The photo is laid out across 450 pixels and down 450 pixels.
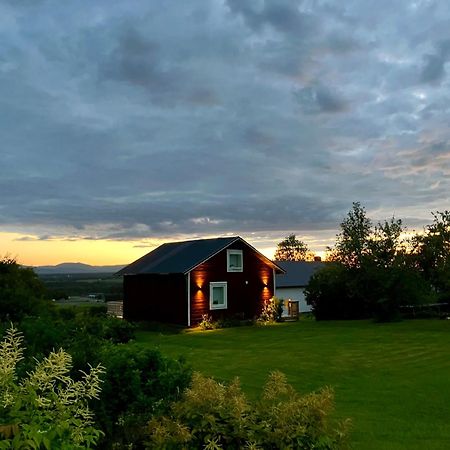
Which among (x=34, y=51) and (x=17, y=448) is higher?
(x=34, y=51)

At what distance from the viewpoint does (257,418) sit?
6324 mm

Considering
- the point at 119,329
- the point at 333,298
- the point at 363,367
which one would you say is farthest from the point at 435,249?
the point at 119,329

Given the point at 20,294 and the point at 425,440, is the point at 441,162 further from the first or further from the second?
the point at 20,294

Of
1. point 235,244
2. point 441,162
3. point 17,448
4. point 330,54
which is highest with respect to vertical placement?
point 330,54

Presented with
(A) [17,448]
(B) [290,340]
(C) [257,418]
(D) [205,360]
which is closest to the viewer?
(A) [17,448]

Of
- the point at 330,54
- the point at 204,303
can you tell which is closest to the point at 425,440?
the point at 330,54

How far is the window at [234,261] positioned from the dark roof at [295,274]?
10170mm

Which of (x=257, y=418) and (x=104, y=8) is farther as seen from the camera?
(x=104, y=8)

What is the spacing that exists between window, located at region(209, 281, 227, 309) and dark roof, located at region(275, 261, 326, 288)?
1158 centimetres

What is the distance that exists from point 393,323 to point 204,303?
45.5ft

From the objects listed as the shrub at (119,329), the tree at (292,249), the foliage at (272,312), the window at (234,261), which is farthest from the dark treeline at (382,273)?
the tree at (292,249)

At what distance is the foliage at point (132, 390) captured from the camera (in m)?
6.99

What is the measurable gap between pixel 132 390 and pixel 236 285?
3204 cm

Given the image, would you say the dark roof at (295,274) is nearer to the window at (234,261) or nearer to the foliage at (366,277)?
the foliage at (366,277)
